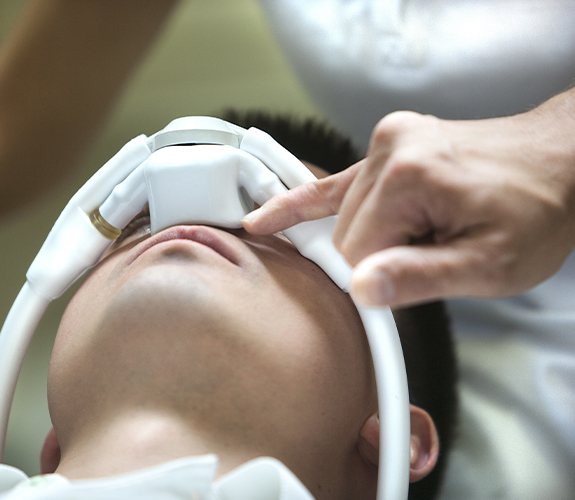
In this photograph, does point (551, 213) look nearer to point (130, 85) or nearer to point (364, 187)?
point (364, 187)

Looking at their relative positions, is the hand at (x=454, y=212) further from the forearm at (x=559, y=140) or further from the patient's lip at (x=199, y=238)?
the patient's lip at (x=199, y=238)

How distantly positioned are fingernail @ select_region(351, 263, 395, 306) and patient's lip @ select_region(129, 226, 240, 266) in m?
0.24

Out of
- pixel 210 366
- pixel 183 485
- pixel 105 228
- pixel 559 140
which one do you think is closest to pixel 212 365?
pixel 210 366

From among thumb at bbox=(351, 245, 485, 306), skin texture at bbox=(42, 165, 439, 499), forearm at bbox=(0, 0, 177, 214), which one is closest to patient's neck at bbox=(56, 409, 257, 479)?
skin texture at bbox=(42, 165, 439, 499)

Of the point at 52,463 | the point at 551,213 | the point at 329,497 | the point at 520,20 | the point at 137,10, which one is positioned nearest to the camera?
the point at 551,213

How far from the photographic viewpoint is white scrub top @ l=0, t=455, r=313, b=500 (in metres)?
0.59

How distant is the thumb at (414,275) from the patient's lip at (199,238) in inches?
9.0

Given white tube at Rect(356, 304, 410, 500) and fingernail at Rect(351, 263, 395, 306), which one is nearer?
fingernail at Rect(351, 263, 395, 306)

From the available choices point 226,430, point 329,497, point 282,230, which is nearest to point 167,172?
point 282,230

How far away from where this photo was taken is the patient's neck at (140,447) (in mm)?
679

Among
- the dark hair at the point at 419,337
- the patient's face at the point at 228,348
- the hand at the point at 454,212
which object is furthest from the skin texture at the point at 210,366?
the dark hair at the point at 419,337

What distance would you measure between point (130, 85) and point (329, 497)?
2.82ft

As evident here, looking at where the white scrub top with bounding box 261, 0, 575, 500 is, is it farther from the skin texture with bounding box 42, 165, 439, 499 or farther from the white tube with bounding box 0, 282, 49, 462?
the white tube with bounding box 0, 282, 49, 462

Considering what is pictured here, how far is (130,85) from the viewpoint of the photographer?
Answer: 1366 mm
